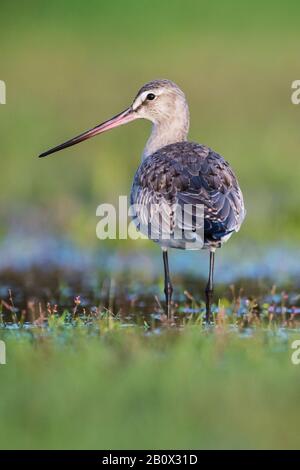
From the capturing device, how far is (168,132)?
340 inches

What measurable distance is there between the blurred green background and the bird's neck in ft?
7.93

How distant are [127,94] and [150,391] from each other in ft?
41.2

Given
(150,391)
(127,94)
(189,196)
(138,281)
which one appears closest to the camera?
(150,391)

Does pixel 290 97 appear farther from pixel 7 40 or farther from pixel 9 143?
pixel 7 40

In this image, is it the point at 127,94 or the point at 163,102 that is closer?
the point at 163,102

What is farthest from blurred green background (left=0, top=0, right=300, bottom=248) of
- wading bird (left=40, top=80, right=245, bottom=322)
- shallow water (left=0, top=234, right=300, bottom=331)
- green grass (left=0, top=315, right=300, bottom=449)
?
green grass (left=0, top=315, right=300, bottom=449)

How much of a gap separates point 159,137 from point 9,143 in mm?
6299

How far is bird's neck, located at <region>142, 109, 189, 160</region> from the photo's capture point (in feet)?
28.2

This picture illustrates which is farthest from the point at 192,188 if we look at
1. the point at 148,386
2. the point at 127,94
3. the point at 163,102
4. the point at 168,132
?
the point at 127,94

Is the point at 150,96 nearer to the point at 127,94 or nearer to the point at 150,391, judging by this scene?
the point at 150,391

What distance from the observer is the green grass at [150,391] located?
4934 mm

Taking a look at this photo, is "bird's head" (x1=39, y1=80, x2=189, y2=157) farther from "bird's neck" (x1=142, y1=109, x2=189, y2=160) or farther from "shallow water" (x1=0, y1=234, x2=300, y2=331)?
"shallow water" (x1=0, y1=234, x2=300, y2=331)

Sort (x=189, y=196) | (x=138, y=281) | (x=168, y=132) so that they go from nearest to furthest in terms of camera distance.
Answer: (x=189, y=196)
(x=168, y=132)
(x=138, y=281)

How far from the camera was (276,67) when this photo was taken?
744 inches
